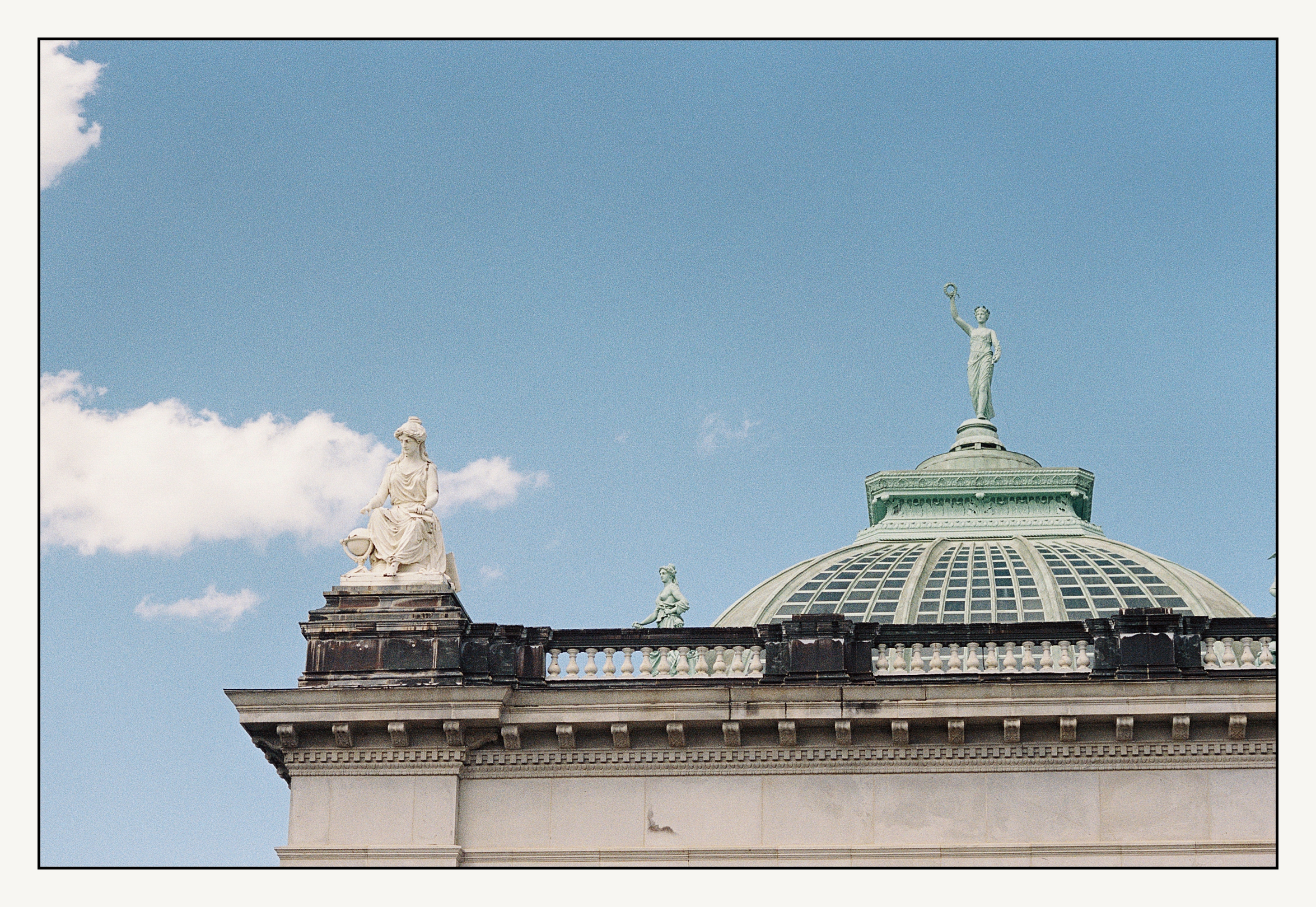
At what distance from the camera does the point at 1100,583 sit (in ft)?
175

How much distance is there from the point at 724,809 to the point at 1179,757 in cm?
640

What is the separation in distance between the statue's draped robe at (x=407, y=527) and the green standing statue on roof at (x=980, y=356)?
29550 millimetres

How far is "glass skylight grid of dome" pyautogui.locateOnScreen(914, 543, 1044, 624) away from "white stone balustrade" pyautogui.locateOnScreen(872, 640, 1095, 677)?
52.7ft

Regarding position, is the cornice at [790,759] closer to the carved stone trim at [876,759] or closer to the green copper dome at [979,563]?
the carved stone trim at [876,759]

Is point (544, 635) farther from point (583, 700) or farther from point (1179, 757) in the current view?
point (1179, 757)

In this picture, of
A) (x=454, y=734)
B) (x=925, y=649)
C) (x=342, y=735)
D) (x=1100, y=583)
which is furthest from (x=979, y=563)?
(x=342, y=735)

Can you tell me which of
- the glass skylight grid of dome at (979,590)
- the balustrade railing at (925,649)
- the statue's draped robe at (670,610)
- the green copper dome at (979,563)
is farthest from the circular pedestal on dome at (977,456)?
the balustrade railing at (925,649)

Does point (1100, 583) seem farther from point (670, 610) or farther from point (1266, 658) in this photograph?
point (1266, 658)

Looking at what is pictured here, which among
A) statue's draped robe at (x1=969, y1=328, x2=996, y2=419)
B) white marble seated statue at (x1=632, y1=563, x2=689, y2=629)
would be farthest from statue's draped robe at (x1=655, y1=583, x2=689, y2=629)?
statue's draped robe at (x1=969, y1=328, x2=996, y2=419)

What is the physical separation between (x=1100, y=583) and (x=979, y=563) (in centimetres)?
275

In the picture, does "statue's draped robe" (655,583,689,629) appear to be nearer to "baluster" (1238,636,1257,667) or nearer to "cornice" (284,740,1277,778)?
"cornice" (284,740,1277,778)

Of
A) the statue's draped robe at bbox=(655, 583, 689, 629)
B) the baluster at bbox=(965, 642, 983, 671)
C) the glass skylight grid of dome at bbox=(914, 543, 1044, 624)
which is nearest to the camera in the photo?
the baluster at bbox=(965, 642, 983, 671)

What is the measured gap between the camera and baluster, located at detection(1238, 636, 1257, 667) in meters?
33.8

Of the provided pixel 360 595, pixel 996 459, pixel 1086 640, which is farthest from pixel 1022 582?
pixel 360 595
